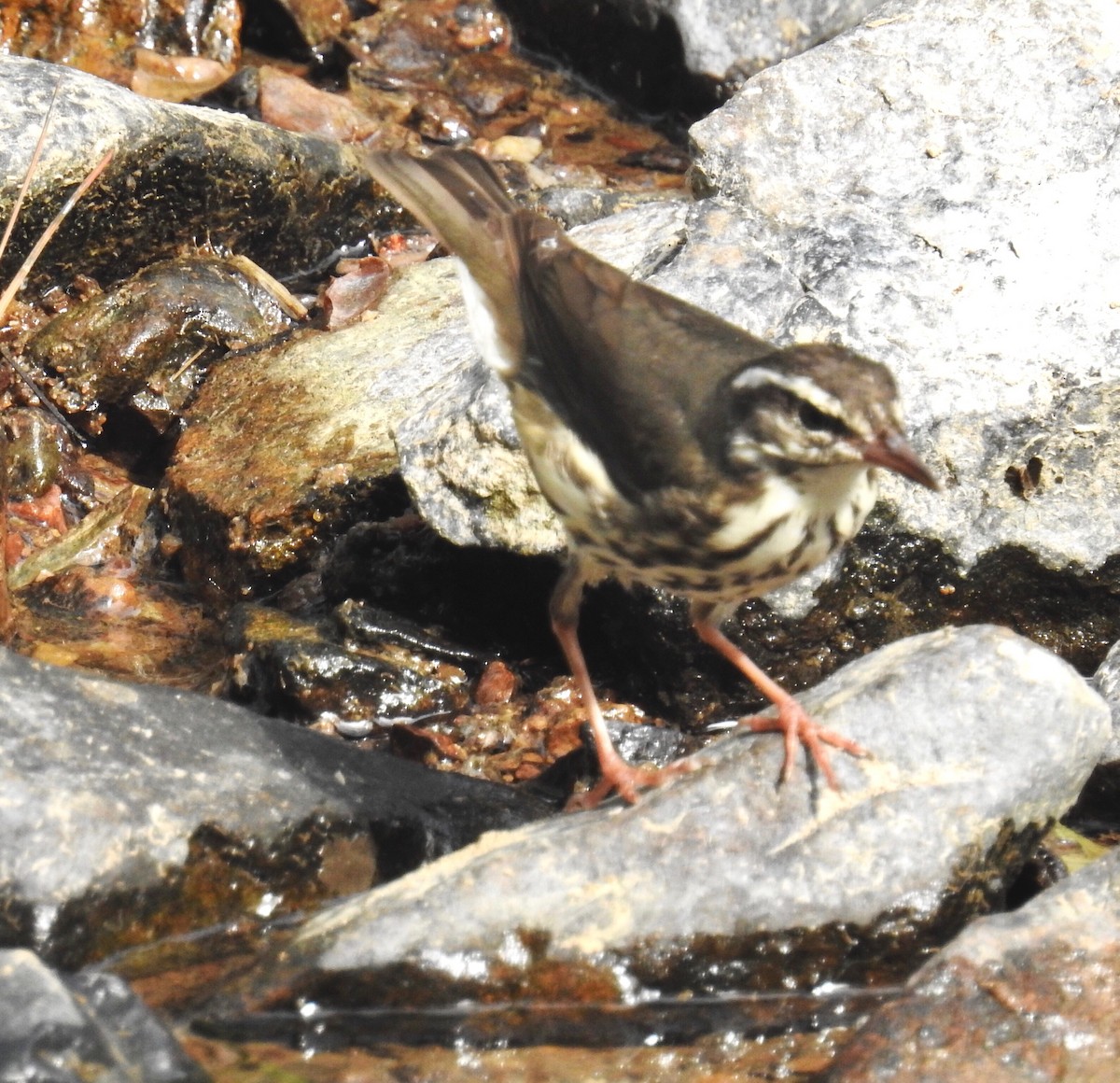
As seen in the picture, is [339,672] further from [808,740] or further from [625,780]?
[808,740]

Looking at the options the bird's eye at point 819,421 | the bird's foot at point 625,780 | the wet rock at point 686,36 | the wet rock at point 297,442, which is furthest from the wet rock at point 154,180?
the bird's eye at point 819,421

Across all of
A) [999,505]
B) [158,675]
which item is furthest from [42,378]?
[999,505]

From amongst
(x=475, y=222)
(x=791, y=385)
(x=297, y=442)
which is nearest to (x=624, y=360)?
(x=791, y=385)

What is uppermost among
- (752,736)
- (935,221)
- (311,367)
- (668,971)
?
(935,221)

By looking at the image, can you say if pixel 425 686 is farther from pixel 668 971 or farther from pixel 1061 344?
pixel 1061 344

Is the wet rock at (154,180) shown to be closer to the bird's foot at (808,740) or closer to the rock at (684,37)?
the rock at (684,37)

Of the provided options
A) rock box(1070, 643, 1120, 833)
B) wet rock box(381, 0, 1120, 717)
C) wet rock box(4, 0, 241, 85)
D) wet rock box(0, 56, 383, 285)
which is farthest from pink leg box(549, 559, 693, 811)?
wet rock box(4, 0, 241, 85)
